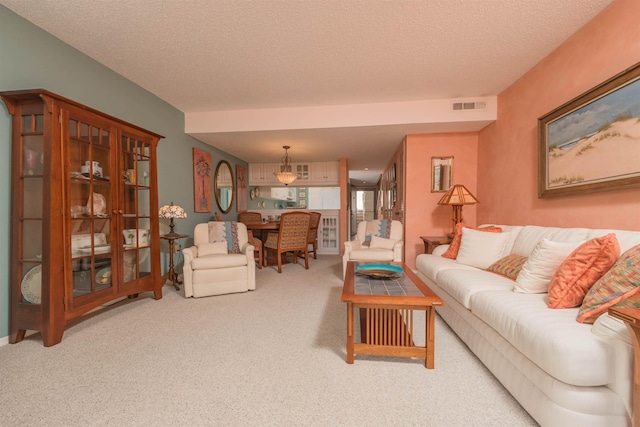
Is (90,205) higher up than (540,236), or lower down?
higher up

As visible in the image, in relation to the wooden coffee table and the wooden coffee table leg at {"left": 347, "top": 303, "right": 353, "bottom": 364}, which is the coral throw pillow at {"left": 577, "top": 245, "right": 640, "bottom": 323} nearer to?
the wooden coffee table

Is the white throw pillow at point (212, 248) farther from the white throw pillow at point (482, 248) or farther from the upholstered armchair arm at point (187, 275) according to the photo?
the white throw pillow at point (482, 248)

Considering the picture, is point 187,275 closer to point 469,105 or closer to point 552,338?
point 552,338

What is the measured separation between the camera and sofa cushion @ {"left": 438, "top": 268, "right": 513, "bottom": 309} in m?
1.85

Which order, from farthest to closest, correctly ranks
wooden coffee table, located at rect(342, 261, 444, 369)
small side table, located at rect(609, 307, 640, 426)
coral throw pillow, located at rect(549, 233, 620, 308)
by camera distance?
1. wooden coffee table, located at rect(342, 261, 444, 369)
2. coral throw pillow, located at rect(549, 233, 620, 308)
3. small side table, located at rect(609, 307, 640, 426)

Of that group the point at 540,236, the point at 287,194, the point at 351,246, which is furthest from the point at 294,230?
the point at 287,194

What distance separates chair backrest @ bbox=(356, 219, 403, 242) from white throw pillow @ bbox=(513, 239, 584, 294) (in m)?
2.29

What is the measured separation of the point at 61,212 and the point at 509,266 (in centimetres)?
346

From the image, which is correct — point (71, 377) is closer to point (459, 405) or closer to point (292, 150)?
point (459, 405)

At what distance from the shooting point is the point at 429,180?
13.7 feet

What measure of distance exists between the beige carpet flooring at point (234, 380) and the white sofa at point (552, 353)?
0.48 feet

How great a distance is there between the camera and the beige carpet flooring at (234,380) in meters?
1.26

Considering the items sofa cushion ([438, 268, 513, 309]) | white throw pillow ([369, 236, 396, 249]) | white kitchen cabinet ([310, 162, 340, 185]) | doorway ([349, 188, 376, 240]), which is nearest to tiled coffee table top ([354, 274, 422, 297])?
sofa cushion ([438, 268, 513, 309])

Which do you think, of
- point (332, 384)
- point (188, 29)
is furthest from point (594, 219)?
point (188, 29)
